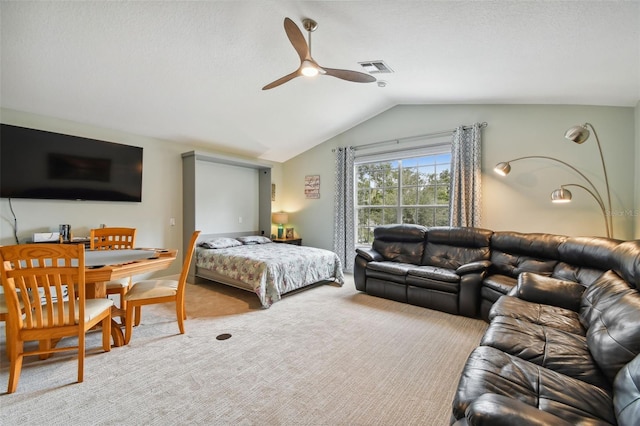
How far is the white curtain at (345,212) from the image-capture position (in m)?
5.49

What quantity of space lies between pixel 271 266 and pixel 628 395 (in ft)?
10.3

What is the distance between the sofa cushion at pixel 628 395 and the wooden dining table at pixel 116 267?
295cm

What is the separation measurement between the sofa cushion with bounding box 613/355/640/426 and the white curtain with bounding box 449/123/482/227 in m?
3.18

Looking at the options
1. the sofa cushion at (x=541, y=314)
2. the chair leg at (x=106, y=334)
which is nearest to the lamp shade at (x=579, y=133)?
the sofa cushion at (x=541, y=314)

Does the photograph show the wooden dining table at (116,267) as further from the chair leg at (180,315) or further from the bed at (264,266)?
the bed at (264,266)

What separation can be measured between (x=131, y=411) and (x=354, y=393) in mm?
1408

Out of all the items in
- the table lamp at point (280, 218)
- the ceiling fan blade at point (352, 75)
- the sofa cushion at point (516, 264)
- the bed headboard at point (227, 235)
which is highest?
the ceiling fan blade at point (352, 75)

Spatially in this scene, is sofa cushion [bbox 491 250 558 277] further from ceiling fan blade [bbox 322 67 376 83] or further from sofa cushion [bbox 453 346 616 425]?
ceiling fan blade [bbox 322 67 376 83]

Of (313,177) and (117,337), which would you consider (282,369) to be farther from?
(313,177)

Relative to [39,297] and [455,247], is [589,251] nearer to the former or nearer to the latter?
[455,247]

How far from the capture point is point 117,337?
2.47 metres

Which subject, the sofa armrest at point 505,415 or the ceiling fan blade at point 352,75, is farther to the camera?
the ceiling fan blade at point 352,75

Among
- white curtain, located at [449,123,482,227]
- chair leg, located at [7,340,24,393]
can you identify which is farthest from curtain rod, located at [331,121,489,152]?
chair leg, located at [7,340,24,393]

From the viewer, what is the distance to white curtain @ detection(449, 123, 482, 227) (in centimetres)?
417
